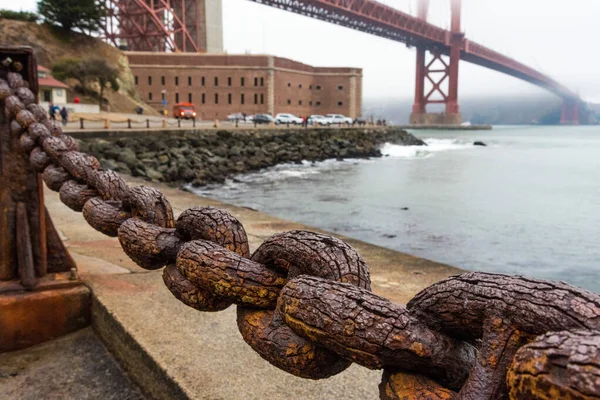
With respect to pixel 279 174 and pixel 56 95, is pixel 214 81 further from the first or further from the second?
pixel 279 174

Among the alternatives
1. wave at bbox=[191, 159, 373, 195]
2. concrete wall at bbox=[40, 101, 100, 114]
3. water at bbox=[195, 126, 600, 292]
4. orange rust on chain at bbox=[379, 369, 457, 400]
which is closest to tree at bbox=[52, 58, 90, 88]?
concrete wall at bbox=[40, 101, 100, 114]

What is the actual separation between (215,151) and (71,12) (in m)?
21.2

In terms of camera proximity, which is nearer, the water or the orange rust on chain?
the orange rust on chain

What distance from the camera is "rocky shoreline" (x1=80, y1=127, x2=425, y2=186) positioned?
14.4 metres

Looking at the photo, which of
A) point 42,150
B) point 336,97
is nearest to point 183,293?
point 42,150

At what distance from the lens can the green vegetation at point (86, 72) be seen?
31609 millimetres

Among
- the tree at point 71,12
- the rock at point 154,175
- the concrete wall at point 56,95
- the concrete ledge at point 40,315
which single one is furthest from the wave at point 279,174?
the tree at point 71,12

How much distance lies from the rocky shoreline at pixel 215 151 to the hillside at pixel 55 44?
1307 cm

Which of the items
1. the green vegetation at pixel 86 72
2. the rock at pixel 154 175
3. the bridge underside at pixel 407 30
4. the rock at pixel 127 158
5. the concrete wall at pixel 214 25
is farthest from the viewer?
the concrete wall at pixel 214 25

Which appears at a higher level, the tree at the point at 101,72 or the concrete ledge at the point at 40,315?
the tree at the point at 101,72

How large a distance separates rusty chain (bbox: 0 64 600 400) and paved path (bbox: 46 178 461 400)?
0.54 metres

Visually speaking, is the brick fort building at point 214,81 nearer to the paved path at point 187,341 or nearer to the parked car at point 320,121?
the parked car at point 320,121

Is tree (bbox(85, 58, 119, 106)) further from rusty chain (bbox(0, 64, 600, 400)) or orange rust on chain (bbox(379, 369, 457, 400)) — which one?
orange rust on chain (bbox(379, 369, 457, 400))

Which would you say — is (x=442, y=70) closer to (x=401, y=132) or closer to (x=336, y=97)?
(x=336, y=97)
